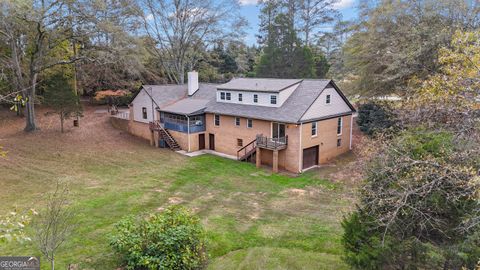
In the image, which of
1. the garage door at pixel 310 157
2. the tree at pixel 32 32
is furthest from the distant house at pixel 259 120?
the tree at pixel 32 32

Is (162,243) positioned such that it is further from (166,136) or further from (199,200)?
(166,136)

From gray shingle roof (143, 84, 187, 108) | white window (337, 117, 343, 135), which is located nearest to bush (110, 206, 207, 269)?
white window (337, 117, 343, 135)

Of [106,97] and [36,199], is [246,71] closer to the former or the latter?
[106,97]

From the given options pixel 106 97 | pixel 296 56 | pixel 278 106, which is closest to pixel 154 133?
pixel 278 106

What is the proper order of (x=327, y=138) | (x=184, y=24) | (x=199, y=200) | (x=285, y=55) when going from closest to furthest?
(x=199, y=200) < (x=327, y=138) < (x=184, y=24) < (x=285, y=55)

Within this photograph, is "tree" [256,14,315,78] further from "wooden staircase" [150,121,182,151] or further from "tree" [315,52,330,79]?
"wooden staircase" [150,121,182,151]

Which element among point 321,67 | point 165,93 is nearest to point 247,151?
point 165,93
